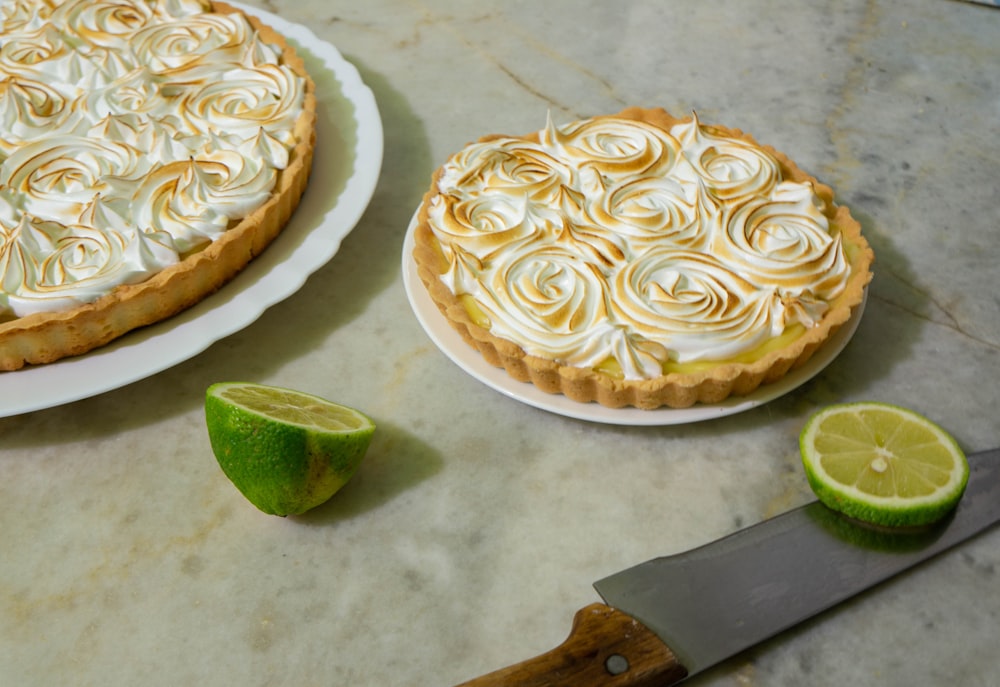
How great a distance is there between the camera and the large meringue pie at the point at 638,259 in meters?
2.12

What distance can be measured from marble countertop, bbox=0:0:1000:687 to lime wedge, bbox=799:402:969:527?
15 centimetres

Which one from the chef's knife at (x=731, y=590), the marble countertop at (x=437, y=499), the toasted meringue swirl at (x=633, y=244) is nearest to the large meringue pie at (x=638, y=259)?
the toasted meringue swirl at (x=633, y=244)

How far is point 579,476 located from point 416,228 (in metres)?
0.83

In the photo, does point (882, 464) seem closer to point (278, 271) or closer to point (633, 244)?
point (633, 244)

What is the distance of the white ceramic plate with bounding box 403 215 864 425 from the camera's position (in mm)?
2102

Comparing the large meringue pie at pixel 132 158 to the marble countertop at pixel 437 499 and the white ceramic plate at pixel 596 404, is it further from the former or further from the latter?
the white ceramic plate at pixel 596 404

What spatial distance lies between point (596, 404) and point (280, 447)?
2.36ft

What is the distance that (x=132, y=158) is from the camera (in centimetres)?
267

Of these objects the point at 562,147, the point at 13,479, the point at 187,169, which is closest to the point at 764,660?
the point at 562,147

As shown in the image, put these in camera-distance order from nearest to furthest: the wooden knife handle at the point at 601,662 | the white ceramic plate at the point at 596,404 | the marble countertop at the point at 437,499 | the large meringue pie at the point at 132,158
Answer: the wooden knife handle at the point at 601,662, the marble countertop at the point at 437,499, the white ceramic plate at the point at 596,404, the large meringue pie at the point at 132,158

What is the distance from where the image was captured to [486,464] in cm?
217

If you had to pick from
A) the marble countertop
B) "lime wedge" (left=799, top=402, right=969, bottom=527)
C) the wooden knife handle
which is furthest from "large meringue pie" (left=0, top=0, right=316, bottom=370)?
"lime wedge" (left=799, top=402, right=969, bottom=527)

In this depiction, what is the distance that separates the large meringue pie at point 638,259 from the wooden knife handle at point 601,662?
0.54m

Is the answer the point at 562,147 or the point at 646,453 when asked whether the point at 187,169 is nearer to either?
the point at 562,147
